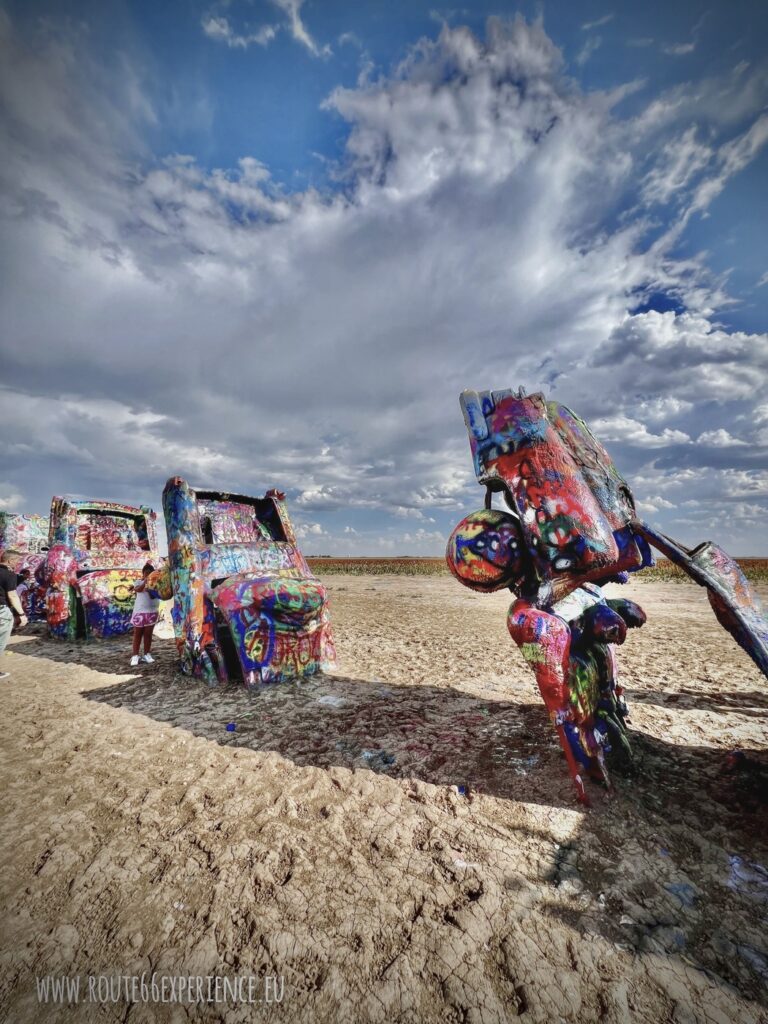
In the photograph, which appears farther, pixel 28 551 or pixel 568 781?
pixel 28 551

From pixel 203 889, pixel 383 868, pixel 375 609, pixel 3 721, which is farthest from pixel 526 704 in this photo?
pixel 375 609

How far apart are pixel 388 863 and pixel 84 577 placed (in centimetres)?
851

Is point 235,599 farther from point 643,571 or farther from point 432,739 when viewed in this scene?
point 643,571

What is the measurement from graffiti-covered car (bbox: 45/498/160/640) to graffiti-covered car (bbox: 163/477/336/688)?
12.3 feet

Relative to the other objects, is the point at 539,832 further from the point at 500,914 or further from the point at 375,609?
the point at 375,609

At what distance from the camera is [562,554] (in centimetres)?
245

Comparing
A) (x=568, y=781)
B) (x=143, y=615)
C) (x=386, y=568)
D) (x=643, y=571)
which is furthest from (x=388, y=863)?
(x=386, y=568)

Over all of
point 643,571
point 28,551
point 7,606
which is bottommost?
point 643,571

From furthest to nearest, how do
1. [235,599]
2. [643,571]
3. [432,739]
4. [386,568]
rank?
[386,568]
[643,571]
[235,599]
[432,739]

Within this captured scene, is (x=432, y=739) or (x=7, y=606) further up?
(x=7, y=606)

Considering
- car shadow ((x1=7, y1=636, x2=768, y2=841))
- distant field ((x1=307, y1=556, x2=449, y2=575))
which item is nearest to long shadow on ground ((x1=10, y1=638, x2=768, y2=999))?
car shadow ((x1=7, y1=636, x2=768, y2=841))

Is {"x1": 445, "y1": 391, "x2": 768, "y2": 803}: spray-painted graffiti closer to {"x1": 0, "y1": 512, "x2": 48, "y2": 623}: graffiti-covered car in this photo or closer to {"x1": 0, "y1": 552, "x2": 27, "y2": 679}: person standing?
{"x1": 0, "y1": 552, "x2": 27, "y2": 679}: person standing

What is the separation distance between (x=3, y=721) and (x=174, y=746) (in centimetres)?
212

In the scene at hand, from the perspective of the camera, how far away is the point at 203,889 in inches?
78.8
